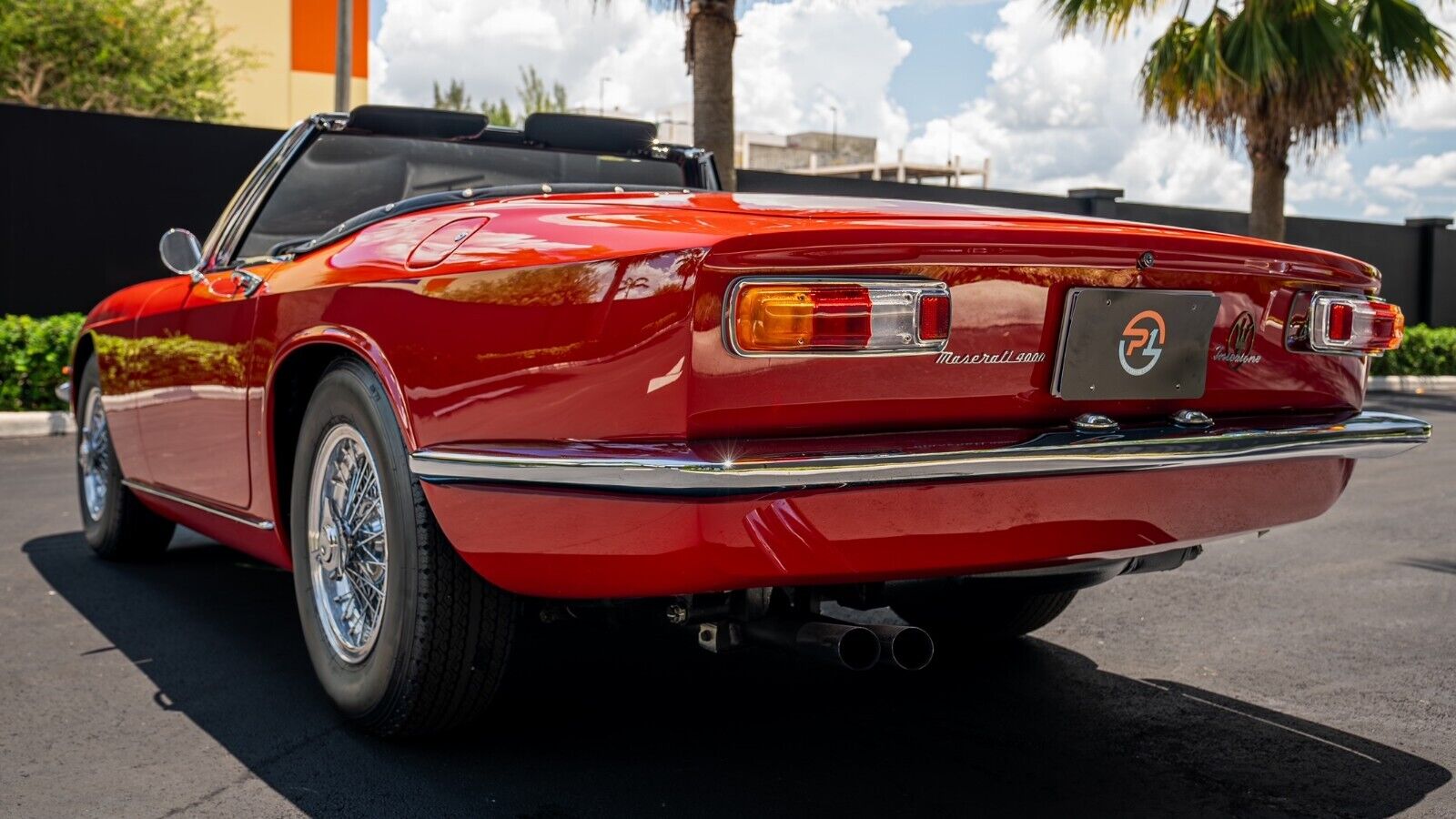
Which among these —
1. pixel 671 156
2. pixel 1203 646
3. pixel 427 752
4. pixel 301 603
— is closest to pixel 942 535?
pixel 427 752

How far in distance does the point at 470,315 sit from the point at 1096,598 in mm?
2855

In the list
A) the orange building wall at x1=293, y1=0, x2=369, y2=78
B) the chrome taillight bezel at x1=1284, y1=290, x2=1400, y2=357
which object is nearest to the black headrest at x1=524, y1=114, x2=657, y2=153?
the chrome taillight bezel at x1=1284, y1=290, x2=1400, y2=357

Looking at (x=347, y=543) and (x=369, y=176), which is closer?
(x=347, y=543)

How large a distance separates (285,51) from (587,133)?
27195 millimetres

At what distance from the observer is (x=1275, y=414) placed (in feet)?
9.91

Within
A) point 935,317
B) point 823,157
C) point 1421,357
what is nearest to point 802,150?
point 823,157

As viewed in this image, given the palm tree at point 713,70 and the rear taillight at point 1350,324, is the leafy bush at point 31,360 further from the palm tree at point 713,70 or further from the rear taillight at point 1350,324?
the rear taillight at point 1350,324

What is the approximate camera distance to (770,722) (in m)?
3.26

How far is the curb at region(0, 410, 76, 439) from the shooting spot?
9922 millimetres

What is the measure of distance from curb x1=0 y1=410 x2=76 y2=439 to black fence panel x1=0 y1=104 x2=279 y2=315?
292 centimetres

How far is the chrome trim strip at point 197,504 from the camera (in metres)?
3.55

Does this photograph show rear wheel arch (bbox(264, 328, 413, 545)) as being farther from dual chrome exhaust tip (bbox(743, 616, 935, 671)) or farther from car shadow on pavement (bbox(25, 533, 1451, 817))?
dual chrome exhaust tip (bbox(743, 616, 935, 671))

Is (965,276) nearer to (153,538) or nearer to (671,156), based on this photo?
(671,156)

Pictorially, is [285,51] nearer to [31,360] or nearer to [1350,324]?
[31,360]
